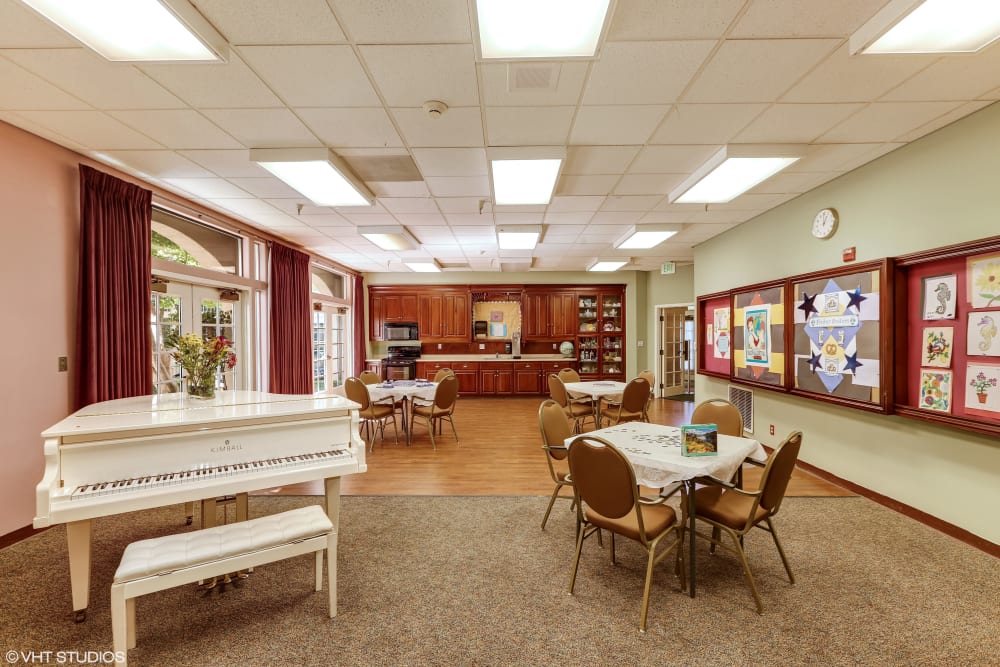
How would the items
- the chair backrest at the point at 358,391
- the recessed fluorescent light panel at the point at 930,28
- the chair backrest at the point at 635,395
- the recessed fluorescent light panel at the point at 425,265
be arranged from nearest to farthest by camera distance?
the recessed fluorescent light panel at the point at 930,28, the chair backrest at the point at 635,395, the chair backrest at the point at 358,391, the recessed fluorescent light panel at the point at 425,265

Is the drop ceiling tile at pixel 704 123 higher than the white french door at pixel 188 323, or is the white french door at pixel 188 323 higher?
the drop ceiling tile at pixel 704 123

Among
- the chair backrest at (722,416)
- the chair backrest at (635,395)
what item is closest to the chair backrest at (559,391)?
the chair backrest at (635,395)

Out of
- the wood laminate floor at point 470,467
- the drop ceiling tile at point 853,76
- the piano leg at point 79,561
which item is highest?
the drop ceiling tile at point 853,76

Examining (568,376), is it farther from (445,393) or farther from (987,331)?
(987,331)

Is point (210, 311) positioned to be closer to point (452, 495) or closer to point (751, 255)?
point (452, 495)

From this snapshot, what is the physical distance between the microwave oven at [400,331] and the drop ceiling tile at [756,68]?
7.89m

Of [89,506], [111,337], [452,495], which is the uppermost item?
[111,337]

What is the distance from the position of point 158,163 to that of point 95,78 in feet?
4.27

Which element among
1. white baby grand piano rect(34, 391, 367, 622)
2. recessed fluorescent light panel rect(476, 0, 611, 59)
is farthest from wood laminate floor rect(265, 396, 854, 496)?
recessed fluorescent light panel rect(476, 0, 611, 59)

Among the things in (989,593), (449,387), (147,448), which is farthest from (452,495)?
(989,593)

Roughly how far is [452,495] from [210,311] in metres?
3.82

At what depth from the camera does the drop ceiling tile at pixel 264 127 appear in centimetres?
278

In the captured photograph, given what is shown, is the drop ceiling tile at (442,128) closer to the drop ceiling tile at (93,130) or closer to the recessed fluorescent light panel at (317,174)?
the recessed fluorescent light panel at (317,174)

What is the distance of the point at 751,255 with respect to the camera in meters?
5.29
